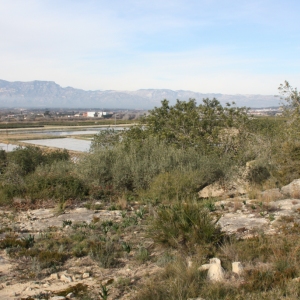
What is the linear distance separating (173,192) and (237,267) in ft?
19.5

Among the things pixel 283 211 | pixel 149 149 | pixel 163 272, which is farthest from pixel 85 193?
pixel 163 272

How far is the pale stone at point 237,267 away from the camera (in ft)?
17.2

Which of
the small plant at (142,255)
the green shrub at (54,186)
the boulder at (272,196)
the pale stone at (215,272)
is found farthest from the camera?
the green shrub at (54,186)

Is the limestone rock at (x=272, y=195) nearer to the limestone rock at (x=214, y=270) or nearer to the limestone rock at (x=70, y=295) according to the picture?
the limestone rock at (x=214, y=270)

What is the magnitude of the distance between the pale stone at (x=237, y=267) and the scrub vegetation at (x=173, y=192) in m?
0.10

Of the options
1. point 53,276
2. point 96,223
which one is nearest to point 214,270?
point 53,276

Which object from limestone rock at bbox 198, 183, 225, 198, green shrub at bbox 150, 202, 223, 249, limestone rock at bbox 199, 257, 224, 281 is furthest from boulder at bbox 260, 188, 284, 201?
limestone rock at bbox 199, 257, 224, 281

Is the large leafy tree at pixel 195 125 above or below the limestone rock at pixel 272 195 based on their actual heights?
above

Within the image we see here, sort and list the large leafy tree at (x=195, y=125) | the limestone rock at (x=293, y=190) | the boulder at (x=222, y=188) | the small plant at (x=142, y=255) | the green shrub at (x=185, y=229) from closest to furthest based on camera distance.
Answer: the small plant at (x=142, y=255), the green shrub at (x=185, y=229), the limestone rock at (x=293, y=190), the boulder at (x=222, y=188), the large leafy tree at (x=195, y=125)

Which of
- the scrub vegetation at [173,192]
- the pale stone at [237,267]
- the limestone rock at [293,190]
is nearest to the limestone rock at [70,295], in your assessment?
the scrub vegetation at [173,192]

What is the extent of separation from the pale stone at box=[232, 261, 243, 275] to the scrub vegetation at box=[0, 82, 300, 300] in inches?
4.1

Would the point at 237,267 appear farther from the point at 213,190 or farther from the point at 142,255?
the point at 213,190

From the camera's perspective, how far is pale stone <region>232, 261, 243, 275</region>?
17.2 ft

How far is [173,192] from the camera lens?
1119cm
